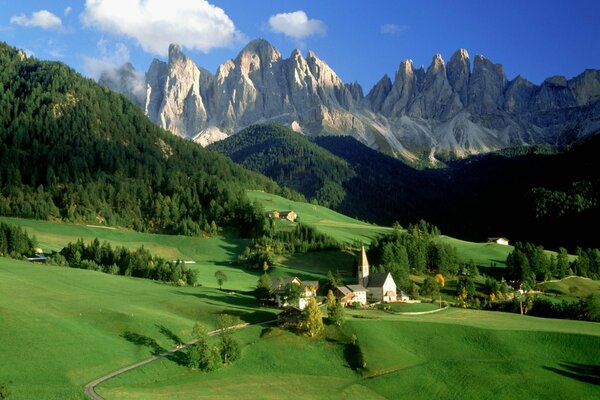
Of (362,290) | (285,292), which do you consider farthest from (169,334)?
(362,290)

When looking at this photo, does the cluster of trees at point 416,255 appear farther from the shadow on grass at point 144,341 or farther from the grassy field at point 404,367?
the shadow on grass at point 144,341

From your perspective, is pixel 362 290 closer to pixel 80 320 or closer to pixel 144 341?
pixel 144 341

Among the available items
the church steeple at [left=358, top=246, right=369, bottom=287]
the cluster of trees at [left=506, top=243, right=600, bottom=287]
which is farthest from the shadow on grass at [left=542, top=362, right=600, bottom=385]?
the cluster of trees at [left=506, top=243, right=600, bottom=287]

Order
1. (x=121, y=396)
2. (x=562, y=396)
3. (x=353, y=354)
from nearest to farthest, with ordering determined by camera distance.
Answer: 1. (x=121, y=396)
2. (x=562, y=396)
3. (x=353, y=354)

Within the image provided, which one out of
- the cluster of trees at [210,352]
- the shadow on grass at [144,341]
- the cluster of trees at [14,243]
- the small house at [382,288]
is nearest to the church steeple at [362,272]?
the small house at [382,288]

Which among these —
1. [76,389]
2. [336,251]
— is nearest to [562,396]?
[76,389]

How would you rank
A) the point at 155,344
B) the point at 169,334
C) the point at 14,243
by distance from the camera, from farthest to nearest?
the point at 14,243 → the point at 169,334 → the point at 155,344

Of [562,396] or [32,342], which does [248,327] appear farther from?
[562,396]
